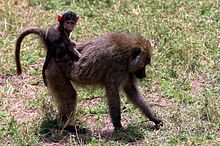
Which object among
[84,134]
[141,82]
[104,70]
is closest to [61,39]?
[104,70]

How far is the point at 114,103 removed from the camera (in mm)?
7191

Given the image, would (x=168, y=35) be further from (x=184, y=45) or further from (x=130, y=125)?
(x=130, y=125)

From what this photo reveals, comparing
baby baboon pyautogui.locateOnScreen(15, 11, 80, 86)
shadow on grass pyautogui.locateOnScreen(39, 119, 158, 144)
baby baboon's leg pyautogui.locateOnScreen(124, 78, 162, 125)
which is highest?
baby baboon pyautogui.locateOnScreen(15, 11, 80, 86)

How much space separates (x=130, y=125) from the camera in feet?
24.4

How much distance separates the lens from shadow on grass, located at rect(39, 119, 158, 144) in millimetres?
7062

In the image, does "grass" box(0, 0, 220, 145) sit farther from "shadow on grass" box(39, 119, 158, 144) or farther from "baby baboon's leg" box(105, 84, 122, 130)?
"baby baboon's leg" box(105, 84, 122, 130)

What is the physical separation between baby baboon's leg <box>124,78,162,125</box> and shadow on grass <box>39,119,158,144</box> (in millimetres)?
128

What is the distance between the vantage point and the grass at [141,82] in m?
7.16

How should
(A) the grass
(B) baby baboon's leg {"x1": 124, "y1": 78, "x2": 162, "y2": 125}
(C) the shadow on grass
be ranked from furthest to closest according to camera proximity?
(B) baby baboon's leg {"x1": 124, "y1": 78, "x2": 162, "y2": 125} < (A) the grass < (C) the shadow on grass

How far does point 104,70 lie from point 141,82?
139 centimetres

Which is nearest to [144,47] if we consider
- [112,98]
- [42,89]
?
[112,98]

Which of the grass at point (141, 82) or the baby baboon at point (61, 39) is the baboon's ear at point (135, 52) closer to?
the baby baboon at point (61, 39)

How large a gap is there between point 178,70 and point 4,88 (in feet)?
7.97

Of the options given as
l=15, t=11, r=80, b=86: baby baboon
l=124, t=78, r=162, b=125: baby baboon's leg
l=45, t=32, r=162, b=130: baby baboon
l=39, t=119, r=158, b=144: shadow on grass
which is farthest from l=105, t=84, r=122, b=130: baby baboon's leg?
l=15, t=11, r=80, b=86: baby baboon
